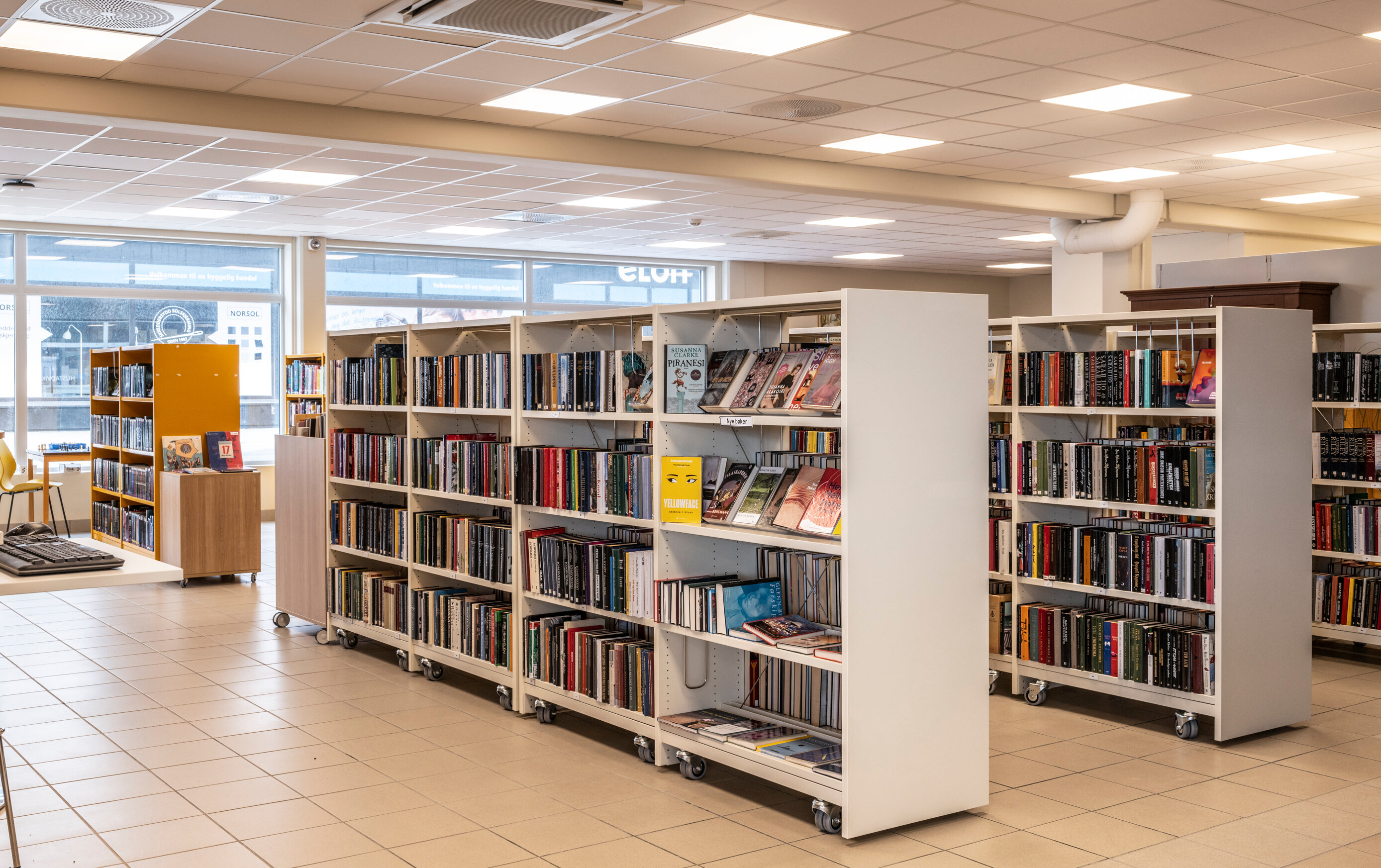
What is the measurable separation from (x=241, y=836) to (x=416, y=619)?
248 cm

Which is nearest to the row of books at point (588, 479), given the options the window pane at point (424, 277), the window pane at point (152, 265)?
the window pane at point (152, 265)

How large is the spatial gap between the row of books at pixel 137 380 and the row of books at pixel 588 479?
19.3 ft

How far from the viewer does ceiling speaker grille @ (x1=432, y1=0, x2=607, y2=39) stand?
514cm

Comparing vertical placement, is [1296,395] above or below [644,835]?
above

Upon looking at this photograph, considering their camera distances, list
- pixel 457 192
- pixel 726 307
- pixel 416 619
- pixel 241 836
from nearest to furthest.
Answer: pixel 241 836, pixel 726 307, pixel 416 619, pixel 457 192

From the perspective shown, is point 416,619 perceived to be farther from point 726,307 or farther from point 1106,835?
point 1106,835

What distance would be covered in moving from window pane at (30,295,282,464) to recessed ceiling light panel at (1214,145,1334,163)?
990 cm

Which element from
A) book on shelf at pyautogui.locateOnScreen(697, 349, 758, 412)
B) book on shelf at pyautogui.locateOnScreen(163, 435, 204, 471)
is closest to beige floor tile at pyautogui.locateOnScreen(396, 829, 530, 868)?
book on shelf at pyautogui.locateOnScreen(697, 349, 758, 412)

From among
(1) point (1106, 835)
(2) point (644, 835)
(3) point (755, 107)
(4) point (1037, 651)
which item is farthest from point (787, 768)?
(3) point (755, 107)

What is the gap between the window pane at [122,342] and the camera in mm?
12797

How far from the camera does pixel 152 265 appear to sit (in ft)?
43.5

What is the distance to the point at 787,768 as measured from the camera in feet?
13.7

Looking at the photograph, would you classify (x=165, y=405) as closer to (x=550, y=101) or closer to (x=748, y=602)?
(x=550, y=101)

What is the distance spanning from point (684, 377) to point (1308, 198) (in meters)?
9.07
